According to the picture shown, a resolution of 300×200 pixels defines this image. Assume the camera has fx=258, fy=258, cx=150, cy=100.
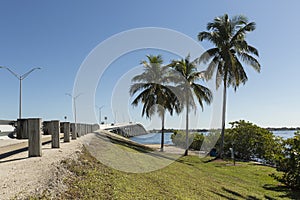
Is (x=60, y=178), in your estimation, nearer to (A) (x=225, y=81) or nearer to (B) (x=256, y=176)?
(B) (x=256, y=176)

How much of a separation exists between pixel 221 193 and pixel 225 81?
1529 centimetres

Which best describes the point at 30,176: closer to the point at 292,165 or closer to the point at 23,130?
the point at 23,130

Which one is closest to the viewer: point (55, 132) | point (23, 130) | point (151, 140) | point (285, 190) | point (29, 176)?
point (29, 176)

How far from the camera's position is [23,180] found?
487 centimetres

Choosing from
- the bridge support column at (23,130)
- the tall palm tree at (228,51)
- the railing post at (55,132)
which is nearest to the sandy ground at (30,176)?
the bridge support column at (23,130)

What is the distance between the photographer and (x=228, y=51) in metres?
22.3

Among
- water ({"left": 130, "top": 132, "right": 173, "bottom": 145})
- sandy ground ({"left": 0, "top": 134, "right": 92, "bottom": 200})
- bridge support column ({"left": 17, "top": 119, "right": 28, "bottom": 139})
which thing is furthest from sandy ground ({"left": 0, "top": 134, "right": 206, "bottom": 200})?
water ({"left": 130, "top": 132, "right": 173, "bottom": 145})

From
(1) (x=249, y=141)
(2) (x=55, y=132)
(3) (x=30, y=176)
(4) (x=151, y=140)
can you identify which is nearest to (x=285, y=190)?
(2) (x=55, y=132)

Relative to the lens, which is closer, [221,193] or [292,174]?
[221,193]

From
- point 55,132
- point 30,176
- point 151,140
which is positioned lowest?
point 151,140

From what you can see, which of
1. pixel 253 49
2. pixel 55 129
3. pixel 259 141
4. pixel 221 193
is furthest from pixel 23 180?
pixel 259 141

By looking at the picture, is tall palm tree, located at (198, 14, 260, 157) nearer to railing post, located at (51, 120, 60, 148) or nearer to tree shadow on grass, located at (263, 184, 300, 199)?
tree shadow on grass, located at (263, 184, 300, 199)

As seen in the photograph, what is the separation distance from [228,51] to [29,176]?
20.3 metres

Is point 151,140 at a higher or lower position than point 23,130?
lower
